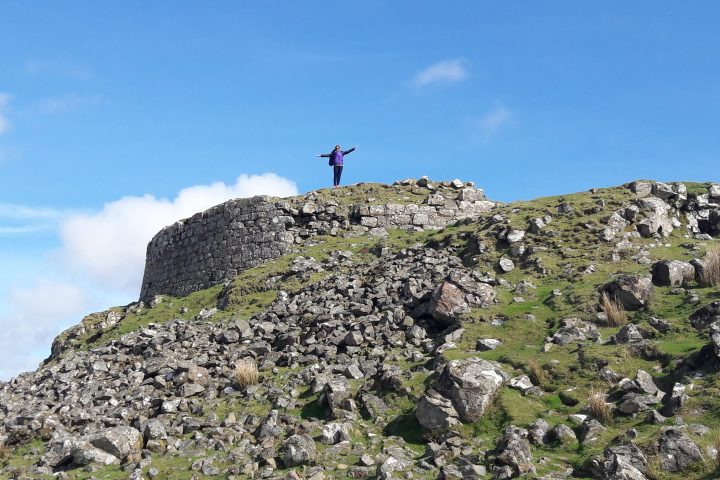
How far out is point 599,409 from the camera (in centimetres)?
991

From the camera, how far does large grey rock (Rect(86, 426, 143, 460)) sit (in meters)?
11.1

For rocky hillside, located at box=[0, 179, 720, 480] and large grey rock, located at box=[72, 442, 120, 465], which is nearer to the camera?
rocky hillside, located at box=[0, 179, 720, 480]

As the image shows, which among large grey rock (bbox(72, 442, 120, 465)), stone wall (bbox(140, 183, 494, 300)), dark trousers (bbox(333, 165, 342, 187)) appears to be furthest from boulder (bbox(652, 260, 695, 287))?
dark trousers (bbox(333, 165, 342, 187))

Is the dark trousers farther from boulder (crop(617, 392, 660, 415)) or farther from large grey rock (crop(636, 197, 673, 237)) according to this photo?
boulder (crop(617, 392, 660, 415))

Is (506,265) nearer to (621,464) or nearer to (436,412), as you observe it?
(436,412)

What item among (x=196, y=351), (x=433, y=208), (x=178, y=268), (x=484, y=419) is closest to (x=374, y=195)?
(x=433, y=208)

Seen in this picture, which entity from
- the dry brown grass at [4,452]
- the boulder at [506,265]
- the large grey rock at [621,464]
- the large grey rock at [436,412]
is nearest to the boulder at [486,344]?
the large grey rock at [436,412]

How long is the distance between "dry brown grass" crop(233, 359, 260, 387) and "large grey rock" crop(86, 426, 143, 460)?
2492 millimetres

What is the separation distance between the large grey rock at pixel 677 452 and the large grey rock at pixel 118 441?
8.03 meters

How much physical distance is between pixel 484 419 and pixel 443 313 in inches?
167

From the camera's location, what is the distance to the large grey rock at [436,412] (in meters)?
10.4

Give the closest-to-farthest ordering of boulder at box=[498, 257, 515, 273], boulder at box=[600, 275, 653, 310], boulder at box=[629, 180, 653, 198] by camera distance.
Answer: boulder at box=[600, 275, 653, 310] < boulder at box=[498, 257, 515, 273] < boulder at box=[629, 180, 653, 198]

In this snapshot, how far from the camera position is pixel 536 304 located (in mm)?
14789

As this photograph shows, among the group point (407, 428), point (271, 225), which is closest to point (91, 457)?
point (407, 428)
